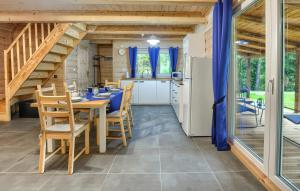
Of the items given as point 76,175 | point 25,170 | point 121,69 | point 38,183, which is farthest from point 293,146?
point 121,69

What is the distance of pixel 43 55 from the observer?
5.51 metres

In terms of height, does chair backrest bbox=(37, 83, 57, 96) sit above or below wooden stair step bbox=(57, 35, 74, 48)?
below

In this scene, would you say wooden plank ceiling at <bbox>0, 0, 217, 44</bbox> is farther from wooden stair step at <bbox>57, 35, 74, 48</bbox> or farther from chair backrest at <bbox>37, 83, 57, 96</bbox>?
chair backrest at <bbox>37, 83, 57, 96</bbox>

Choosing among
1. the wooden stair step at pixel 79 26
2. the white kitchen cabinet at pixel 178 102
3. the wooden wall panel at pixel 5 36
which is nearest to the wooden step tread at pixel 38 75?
the wooden wall panel at pixel 5 36

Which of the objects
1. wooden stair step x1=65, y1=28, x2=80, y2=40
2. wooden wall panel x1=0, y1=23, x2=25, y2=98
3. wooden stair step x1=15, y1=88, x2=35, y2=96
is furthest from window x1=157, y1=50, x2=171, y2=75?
wooden wall panel x1=0, y1=23, x2=25, y2=98

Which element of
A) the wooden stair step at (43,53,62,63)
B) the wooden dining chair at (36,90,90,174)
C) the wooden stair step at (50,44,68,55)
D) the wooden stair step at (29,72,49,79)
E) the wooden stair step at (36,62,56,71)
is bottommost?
the wooden dining chair at (36,90,90,174)

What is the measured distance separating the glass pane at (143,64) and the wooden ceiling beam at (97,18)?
363 centimetres

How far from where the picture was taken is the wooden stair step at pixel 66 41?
18.8 feet

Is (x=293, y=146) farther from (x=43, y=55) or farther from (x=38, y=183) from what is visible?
(x=43, y=55)

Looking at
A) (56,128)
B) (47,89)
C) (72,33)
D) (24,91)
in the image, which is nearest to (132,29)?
(72,33)

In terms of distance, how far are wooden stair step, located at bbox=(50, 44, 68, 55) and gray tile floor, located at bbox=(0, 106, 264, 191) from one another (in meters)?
2.25

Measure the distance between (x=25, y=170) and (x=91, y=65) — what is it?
6.71m

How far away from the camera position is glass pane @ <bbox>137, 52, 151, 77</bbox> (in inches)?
355

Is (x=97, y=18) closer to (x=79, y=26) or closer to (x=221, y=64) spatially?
(x=79, y=26)
